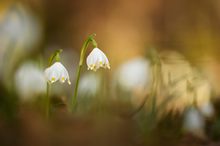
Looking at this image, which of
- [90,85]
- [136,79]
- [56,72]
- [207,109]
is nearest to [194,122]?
[207,109]

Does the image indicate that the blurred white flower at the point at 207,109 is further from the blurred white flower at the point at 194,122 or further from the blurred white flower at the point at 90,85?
the blurred white flower at the point at 90,85

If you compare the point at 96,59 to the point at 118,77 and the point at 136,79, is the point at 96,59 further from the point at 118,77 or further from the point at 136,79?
the point at 118,77

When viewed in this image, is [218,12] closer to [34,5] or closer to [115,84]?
[34,5]

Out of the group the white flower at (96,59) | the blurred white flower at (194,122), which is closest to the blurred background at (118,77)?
the blurred white flower at (194,122)

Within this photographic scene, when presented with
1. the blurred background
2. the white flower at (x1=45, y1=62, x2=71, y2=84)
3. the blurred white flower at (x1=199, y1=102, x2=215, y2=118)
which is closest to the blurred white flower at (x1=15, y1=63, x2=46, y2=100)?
the blurred background

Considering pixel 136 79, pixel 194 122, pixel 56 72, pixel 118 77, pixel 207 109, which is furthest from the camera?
pixel 118 77

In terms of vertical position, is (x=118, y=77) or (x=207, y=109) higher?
(x=118, y=77)

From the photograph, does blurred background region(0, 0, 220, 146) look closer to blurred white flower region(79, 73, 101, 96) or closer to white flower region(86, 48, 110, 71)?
blurred white flower region(79, 73, 101, 96)
